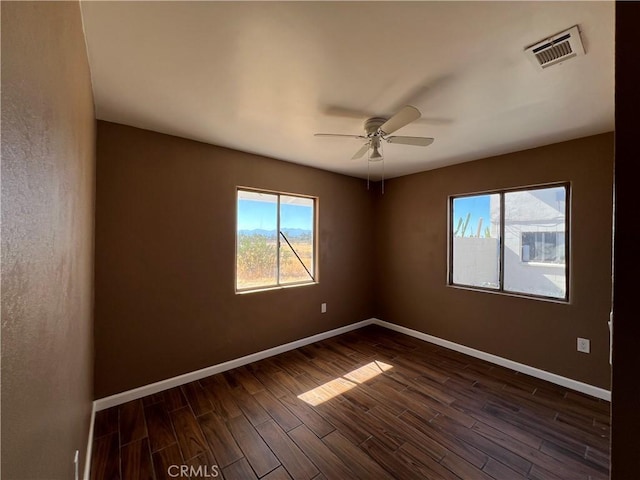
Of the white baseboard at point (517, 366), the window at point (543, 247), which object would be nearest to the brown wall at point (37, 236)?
the white baseboard at point (517, 366)

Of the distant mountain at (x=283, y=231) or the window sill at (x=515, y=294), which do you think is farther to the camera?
the distant mountain at (x=283, y=231)

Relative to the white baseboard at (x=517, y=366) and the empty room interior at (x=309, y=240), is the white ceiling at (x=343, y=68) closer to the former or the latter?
the empty room interior at (x=309, y=240)

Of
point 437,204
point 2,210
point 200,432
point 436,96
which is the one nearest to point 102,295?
point 200,432

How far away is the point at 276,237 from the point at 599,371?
140 inches

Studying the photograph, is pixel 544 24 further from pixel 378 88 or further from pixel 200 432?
pixel 200 432

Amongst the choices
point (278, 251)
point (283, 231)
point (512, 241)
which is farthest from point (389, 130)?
point (512, 241)

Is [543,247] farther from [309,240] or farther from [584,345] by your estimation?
[309,240]

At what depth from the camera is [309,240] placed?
12.3 ft

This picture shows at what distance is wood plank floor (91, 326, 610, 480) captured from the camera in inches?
65.7

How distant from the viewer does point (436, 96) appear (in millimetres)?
1846

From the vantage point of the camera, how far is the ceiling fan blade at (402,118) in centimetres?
167

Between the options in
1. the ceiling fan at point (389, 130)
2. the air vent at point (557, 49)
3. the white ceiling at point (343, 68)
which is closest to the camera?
the white ceiling at point (343, 68)

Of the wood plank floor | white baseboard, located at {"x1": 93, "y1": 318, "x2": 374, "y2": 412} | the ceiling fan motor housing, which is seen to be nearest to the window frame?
white baseboard, located at {"x1": 93, "y1": 318, "x2": 374, "y2": 412}

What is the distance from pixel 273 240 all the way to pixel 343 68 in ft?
7.24
